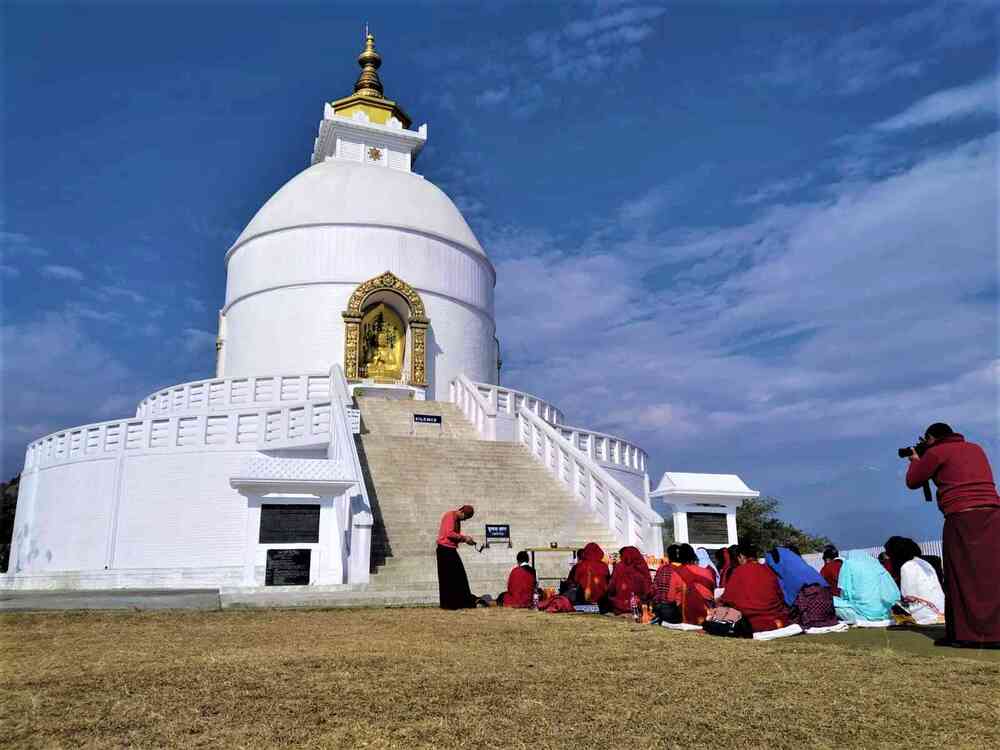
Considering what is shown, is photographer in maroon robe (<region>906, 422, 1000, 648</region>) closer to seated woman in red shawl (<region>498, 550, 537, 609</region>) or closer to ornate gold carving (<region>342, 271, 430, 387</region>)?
seated woman in red shawl (<region>498, 550, 537, 609</region>)

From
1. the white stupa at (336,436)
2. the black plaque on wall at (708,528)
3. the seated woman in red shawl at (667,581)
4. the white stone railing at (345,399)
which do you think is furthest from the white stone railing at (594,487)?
the seated woman in red shawl at (667,581)

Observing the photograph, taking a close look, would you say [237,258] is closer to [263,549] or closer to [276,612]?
[263,549]

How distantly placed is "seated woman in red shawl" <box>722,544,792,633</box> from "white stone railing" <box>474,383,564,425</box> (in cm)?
1418

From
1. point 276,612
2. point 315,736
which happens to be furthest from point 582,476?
point 315,736

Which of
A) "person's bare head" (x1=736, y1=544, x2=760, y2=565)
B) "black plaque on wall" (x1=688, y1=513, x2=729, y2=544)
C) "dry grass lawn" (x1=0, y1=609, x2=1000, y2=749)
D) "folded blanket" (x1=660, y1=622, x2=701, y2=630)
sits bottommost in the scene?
"dry grass lawn" (x1=0, y1=609, x2=1000, y2=749)

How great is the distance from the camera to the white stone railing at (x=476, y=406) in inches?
845

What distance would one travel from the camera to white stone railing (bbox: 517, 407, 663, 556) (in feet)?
46.3

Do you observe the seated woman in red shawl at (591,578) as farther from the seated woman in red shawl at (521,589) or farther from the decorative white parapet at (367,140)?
the decorative white parapet at (367,140)

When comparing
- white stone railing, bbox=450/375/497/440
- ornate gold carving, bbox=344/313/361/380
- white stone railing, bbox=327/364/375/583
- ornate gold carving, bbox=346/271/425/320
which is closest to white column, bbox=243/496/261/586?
white stone railing, bbox=327/364/375/583

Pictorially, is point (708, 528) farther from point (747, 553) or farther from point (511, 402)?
point (511, 402)

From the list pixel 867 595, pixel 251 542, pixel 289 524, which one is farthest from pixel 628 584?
pixel 251 542

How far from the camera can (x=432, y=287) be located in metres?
28.3

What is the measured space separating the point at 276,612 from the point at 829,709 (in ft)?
24.1

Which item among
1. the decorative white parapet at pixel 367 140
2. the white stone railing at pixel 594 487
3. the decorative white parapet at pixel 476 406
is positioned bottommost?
the white stone railing at pixel 594 487
